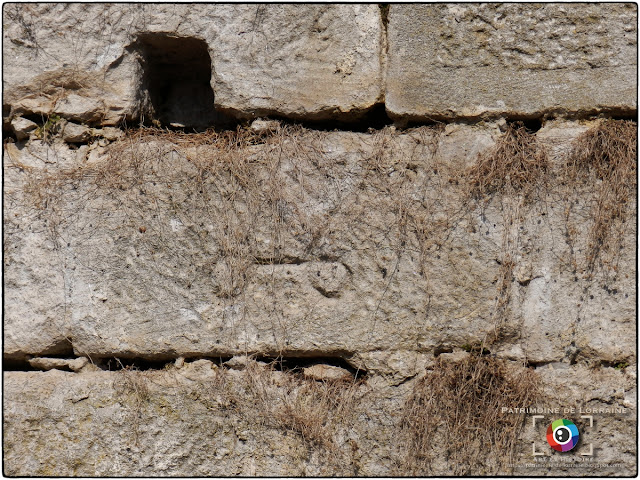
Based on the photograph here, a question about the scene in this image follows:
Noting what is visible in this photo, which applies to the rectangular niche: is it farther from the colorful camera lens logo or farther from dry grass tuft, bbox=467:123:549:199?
the colorful camera lens logo

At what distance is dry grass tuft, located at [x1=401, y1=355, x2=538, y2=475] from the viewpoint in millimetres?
2584

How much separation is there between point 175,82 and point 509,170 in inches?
62.8

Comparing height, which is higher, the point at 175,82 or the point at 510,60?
the point at 510,60

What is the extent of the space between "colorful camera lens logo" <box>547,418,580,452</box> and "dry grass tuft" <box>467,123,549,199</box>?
89cm

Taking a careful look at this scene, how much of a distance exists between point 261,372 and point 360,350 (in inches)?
15.9

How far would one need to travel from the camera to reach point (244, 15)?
2.79 metres

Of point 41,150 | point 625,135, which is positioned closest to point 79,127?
point 41,150

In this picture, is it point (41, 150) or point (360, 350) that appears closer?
point (360, 350)

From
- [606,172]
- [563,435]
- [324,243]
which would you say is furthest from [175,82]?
[563,435]

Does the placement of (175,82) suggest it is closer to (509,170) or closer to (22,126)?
(22,126)

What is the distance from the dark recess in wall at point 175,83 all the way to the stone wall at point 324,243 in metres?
0.06

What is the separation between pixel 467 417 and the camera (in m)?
2.60

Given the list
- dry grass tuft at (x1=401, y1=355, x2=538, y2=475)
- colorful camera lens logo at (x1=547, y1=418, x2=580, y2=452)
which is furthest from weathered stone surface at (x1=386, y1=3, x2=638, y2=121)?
colorful camera lens logo at (x1=547, y1=418, x2=580, y2=452)

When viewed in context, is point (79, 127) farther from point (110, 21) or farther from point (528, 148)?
point (528, 148)
